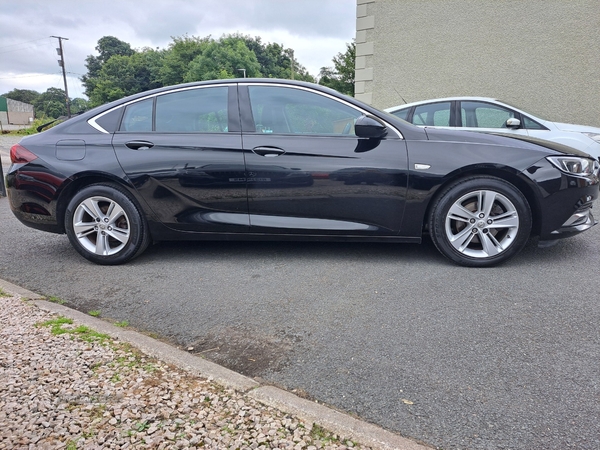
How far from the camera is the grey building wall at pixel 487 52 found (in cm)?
1023

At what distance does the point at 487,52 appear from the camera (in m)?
10.9

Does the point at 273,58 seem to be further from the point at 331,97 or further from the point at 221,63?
the point at 331,97

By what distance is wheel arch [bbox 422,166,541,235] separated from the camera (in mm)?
3559

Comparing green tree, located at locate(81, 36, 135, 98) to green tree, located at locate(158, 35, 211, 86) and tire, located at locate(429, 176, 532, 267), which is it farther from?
tire, located at locate(429, 176, 532, 267)

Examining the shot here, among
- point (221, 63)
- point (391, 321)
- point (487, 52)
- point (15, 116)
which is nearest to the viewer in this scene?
point (391, 321)

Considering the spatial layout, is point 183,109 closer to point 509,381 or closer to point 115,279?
point 115,279

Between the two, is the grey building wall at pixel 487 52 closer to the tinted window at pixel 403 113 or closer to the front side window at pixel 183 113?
the tinted window at pixel 403 113

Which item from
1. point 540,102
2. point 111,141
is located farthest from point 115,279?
point 540,102

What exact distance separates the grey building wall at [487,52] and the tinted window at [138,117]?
8.08 metres

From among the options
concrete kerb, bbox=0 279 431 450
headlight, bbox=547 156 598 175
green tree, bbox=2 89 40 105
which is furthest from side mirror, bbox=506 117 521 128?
green tree, bbox=2 89 40 105

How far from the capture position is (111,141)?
3850 millimetres

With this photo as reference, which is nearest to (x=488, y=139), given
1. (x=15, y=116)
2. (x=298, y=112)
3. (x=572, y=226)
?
(x=572, y=226)

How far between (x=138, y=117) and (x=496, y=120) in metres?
5.25

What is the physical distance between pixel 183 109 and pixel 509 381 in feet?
10.5
